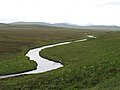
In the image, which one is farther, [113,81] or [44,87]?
[44,87]

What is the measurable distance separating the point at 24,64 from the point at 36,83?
19.1 meters

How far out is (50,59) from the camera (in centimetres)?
5703

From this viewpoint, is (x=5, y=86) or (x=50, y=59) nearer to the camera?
(x=5, y=86)

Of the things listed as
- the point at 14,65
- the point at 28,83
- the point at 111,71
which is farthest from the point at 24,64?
the point at 111,71

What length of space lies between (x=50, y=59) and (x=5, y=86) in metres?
27.6

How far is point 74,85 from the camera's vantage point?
2752 centimetres

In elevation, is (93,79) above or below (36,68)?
above

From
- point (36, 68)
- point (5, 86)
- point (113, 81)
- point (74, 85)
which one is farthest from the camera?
point (36, 68)

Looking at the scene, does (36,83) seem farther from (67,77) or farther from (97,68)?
(97,68)

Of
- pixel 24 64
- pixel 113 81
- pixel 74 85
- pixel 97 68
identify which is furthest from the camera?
pixel 24 64

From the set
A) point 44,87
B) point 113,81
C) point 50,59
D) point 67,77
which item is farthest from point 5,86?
point 50,59

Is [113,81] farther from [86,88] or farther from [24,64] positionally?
[24,64]

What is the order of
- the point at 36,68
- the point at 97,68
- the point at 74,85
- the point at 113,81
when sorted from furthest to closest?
the point at 36,68, the point at 97,68, the point at 74,85, the point at 113,81

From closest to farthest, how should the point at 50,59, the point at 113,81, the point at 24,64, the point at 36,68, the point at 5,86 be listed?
the point at 113,81
the point at 5,86
the point at 36,68
the point at 24,64
the point at 50,59
